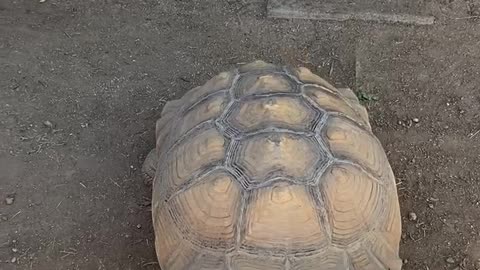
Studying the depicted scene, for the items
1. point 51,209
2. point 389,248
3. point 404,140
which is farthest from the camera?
point 404,140

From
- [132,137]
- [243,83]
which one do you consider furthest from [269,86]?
[132,137]

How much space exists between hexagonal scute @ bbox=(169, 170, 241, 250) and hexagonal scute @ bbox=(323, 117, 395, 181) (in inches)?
19.7

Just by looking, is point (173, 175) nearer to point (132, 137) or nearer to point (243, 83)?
point (243, 83)

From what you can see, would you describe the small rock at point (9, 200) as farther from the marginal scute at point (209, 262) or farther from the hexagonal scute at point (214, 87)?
the marginal scute at point (209, 262)

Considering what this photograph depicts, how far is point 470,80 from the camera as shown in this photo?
453cm

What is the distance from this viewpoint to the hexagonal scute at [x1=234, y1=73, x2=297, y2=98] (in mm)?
3223

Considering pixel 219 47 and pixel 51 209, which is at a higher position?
pixel 219 47

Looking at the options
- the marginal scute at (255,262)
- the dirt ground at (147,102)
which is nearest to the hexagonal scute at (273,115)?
the marginal scute at (255,262)

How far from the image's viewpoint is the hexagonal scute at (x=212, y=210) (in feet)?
9.54

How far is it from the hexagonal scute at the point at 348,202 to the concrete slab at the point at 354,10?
206cm

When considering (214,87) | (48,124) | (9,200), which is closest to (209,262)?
(214,87)

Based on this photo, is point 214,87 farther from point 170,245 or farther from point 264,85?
point 170,245

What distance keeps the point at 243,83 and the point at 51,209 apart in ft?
4.71

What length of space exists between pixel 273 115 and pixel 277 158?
24cm
